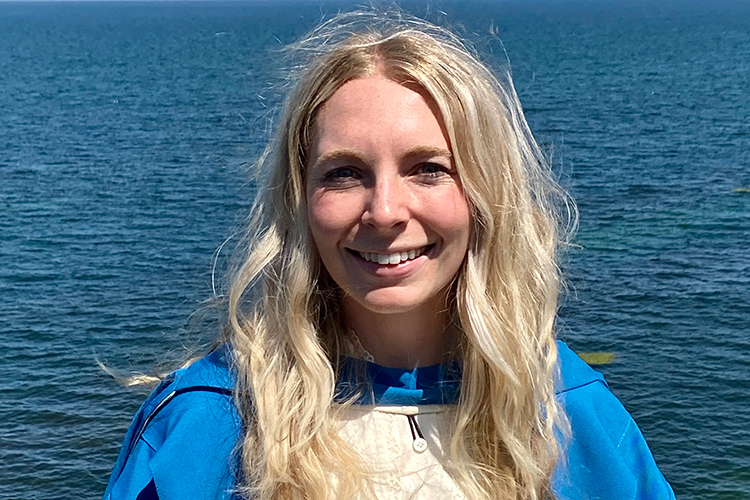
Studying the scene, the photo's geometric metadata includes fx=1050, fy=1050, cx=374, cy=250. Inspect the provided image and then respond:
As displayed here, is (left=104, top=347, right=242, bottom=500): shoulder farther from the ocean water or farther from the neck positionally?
the ocean water

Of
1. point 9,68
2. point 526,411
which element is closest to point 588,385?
point 526,411

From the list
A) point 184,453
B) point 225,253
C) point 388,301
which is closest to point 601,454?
point 388,301

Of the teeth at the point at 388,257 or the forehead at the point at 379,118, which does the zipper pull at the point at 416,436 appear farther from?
the forehead at the point at 379,118

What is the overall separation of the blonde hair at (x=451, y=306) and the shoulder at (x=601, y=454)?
49mm

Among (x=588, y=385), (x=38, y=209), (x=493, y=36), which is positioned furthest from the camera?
(x=38, y=209)

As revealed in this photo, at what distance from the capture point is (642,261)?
2356 cm

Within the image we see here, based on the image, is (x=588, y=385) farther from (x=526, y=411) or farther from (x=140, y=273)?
(x=140, y=273)

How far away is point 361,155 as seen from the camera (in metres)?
3.00

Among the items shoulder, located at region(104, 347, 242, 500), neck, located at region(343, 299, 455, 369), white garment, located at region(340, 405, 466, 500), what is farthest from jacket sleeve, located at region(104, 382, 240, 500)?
neck, located at region(343, 299, 455, 369)

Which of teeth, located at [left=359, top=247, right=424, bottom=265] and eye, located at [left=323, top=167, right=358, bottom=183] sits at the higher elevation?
eye, located at [left=323, top=167, right=358, bottom=183]

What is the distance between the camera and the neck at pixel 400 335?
3193 mm

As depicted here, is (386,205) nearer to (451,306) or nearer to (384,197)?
(384,197)

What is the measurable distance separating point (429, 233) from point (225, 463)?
876 millimetres

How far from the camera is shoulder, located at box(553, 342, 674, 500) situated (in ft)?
9.95
